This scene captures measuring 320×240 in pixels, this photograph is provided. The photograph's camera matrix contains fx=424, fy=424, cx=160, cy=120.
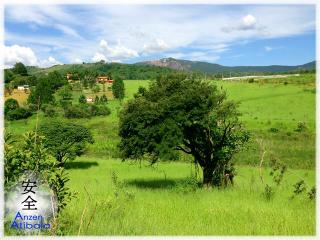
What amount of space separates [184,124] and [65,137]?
17.4 metres

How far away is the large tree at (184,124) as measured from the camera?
58.1 ft

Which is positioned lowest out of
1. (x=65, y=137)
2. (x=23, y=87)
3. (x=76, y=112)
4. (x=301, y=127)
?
(x=301, y=127)

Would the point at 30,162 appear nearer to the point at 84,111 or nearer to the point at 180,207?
the point at 180,207

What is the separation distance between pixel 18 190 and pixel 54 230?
3.12ft

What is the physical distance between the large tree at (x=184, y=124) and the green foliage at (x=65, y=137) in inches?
550

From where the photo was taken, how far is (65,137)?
33.0m

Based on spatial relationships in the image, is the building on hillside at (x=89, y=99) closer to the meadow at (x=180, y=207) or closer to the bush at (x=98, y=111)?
the bush at (x=98, y=111)

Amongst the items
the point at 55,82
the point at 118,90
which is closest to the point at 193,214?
the point at 118,90

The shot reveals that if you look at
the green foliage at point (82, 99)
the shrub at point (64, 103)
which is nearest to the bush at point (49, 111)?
the shrub at point (64, 103)

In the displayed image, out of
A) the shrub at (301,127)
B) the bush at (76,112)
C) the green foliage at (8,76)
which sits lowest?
the shrub at (301,127)

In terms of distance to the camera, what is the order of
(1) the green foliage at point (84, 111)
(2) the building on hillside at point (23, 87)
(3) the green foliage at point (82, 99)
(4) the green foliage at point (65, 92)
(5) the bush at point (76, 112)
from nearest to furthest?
(5) the bush at point (76, 112), (1) the green foliage at point (84, 111), (3) the green foliage at point (82, 99), (4) the green foliage at point (65, 92), (2) the building on hillside at point (23, 87)

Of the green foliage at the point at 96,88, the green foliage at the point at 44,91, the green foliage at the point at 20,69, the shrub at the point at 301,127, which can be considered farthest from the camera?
the green foliage at the point at 20,69

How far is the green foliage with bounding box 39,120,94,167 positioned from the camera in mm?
32312

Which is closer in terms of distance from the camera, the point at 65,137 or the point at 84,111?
the point at 65,137
